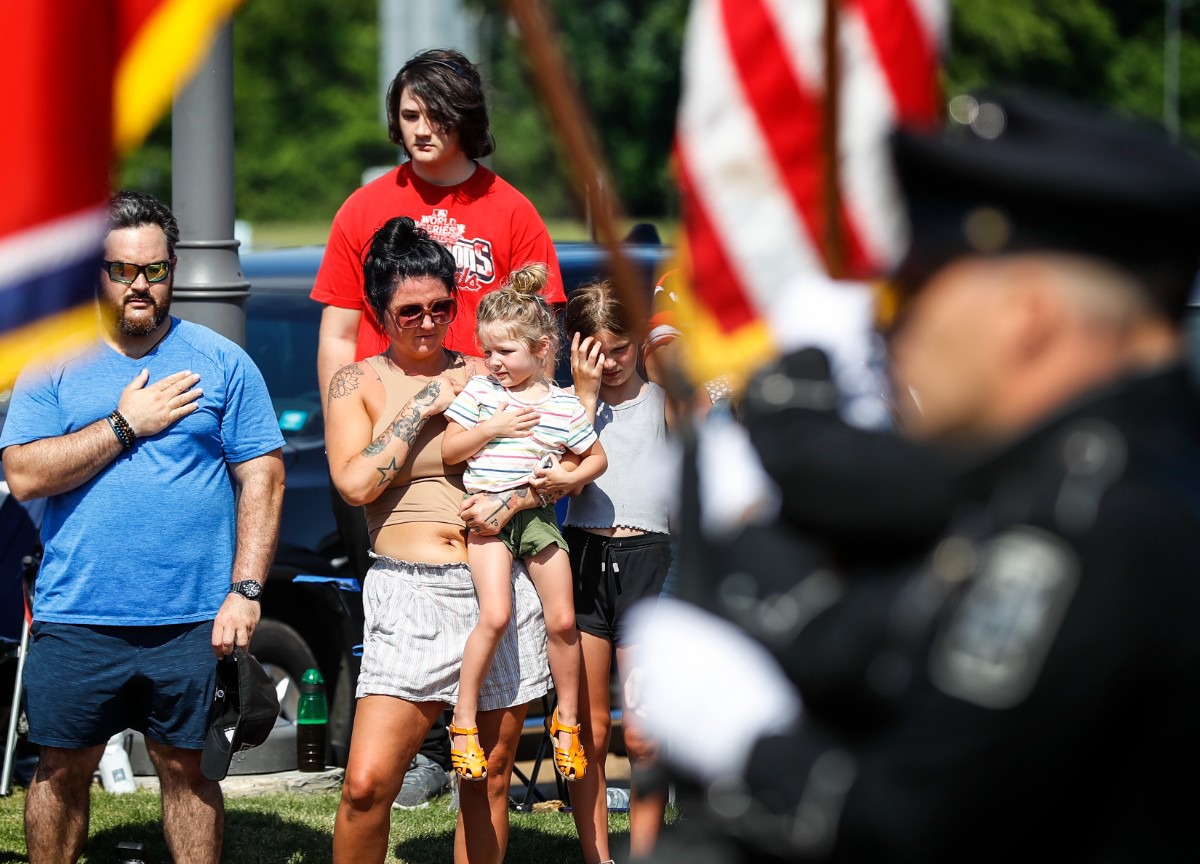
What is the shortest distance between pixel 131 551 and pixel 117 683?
1.27 feet

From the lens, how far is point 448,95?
5184 mm

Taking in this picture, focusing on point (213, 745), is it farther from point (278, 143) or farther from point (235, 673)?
point (278, 143)

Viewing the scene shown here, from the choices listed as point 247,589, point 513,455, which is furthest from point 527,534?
point 247,589

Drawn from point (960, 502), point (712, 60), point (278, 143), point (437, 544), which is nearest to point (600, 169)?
point (712, 60)

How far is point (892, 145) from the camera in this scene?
186 cm

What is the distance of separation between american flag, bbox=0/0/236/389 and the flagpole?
115 cm

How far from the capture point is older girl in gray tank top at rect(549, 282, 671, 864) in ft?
17.6

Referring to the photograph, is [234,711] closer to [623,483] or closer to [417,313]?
[417,313]

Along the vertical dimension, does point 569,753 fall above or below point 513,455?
below

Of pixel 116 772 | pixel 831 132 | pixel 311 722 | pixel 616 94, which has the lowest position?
pixel 116 772

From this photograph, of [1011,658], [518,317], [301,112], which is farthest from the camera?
[301,112]

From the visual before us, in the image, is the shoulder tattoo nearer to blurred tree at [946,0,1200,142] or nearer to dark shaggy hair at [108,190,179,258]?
dark shaggy hair at [108,190,179,258]

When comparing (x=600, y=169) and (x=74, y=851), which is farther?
(x=74, y=851)

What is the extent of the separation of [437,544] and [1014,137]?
3.22m
